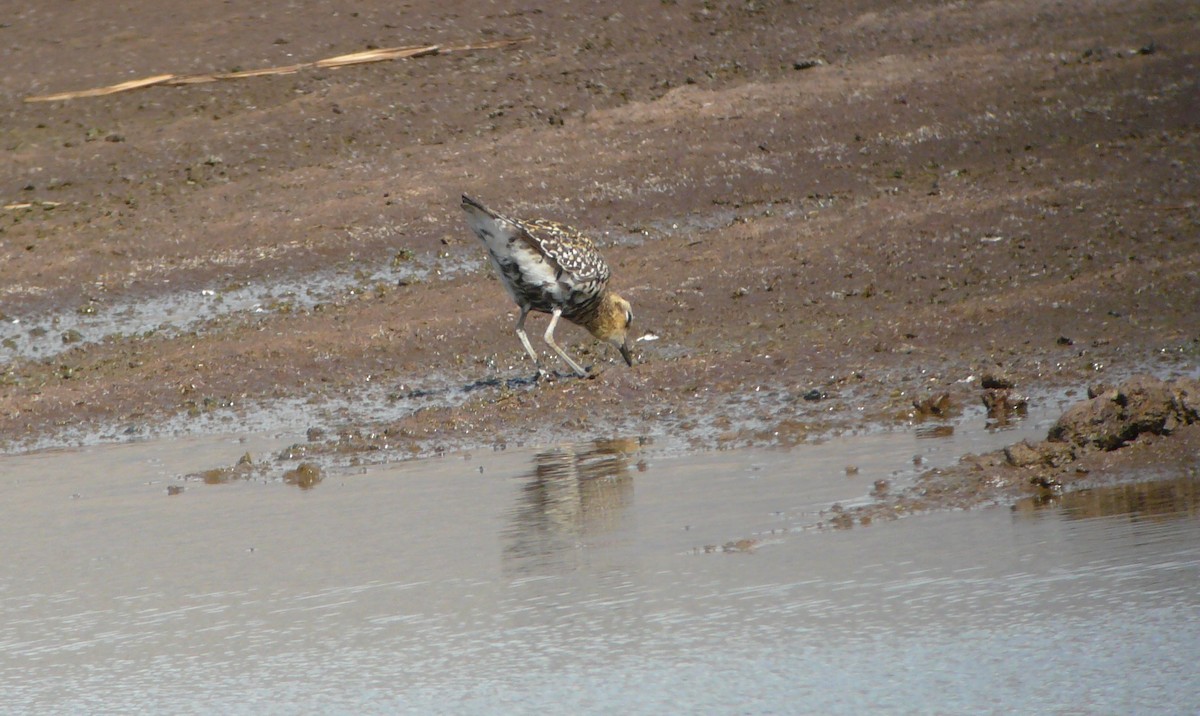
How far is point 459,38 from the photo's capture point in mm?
19156

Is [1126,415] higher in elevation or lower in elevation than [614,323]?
lower

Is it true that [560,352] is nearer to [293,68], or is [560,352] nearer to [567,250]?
[567,250]

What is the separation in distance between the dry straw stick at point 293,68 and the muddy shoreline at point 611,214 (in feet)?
0.50

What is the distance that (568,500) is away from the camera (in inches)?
294

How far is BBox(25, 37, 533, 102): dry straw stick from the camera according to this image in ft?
58.4

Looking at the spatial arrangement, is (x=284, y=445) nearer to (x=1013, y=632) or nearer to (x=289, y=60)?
(x=1013, y=632)

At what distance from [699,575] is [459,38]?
14045mm

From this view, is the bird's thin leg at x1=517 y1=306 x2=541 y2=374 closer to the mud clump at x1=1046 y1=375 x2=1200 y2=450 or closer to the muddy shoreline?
the muddy shoreline

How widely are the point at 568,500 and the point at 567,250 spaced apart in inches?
135

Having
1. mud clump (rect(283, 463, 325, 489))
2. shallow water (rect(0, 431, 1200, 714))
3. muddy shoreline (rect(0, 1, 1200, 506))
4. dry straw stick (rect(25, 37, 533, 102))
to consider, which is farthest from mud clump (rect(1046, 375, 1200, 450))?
dry straw stick (rect(25, 37, 533, 102))

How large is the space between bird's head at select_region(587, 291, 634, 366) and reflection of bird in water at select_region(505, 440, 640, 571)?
81.5 inches

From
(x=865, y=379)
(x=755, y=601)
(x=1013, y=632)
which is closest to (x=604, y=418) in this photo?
(x=865, y=379)

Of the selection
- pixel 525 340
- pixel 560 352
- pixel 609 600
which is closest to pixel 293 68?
pixel 525 340

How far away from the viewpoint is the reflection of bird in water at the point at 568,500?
663 cm
